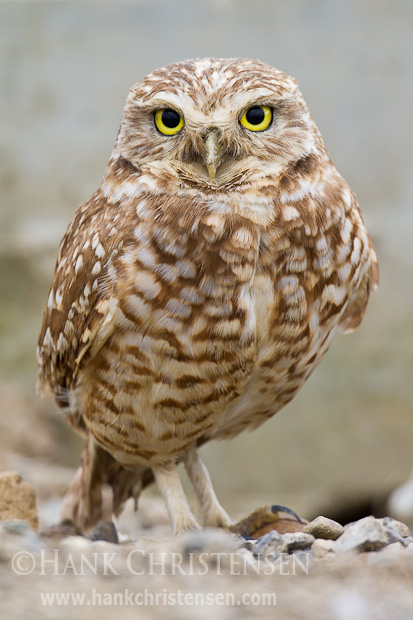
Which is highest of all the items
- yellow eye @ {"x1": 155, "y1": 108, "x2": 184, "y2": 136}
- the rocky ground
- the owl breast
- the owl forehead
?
the owl forehead

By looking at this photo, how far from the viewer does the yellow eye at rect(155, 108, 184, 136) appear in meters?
2.59

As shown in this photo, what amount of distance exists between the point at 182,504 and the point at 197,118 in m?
1.61

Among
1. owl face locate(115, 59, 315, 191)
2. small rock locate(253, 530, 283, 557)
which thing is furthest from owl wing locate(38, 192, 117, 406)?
small rock locate(253, 530, 283, 557)

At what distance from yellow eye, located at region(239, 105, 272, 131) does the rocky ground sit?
1378 mm

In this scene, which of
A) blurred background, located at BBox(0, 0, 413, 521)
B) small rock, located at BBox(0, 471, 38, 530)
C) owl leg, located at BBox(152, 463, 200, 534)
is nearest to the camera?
owl leg, located at BBox(152, 463, 200, 534)

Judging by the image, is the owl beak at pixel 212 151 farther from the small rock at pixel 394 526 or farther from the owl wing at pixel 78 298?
the small rock at pixel 394 526

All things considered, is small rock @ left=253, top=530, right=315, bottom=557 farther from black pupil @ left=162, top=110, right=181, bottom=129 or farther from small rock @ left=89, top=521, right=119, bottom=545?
black pupil @ left=162, top=110, right=181, bottom=129

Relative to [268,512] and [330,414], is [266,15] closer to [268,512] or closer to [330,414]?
[330,414]

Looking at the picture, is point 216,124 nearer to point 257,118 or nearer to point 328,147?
point 257,118

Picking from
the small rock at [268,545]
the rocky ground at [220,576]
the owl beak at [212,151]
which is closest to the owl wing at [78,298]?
the owl beak at [212,151]

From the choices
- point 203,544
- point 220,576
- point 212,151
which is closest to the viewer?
point 220,576

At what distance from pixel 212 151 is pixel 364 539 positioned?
52.9 inches

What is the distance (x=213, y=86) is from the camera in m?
2.56

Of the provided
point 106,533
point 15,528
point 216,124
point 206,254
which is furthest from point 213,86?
point 106,533
